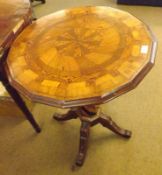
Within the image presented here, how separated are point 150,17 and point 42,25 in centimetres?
136

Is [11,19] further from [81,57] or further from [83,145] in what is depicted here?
[83,145]

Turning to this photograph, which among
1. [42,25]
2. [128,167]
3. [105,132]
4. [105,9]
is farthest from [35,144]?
[105,9]

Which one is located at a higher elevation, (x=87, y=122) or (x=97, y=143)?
(x=87, y=122)

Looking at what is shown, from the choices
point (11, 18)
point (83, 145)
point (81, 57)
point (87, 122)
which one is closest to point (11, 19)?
point (11, 18)

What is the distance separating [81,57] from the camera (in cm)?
91

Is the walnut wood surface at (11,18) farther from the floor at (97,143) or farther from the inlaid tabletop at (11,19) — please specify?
the floor at (97,143)

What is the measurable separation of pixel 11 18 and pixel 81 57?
41 cm

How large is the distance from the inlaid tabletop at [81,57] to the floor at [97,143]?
2.06ft

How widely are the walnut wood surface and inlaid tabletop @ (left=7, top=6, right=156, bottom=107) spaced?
3 cm

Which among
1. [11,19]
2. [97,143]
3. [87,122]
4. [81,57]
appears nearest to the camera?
[81,57]

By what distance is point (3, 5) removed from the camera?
117 centimetres

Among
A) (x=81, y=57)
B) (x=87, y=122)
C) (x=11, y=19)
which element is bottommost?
(x=87, y=122)

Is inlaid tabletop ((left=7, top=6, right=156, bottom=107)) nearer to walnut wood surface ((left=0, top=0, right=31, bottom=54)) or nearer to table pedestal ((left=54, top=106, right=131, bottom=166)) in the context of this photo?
walnut wood surface ((left=0, top=0, right=31, bottom=54))

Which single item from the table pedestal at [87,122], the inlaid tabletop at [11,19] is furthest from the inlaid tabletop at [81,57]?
the table pedestal at [87,122]
